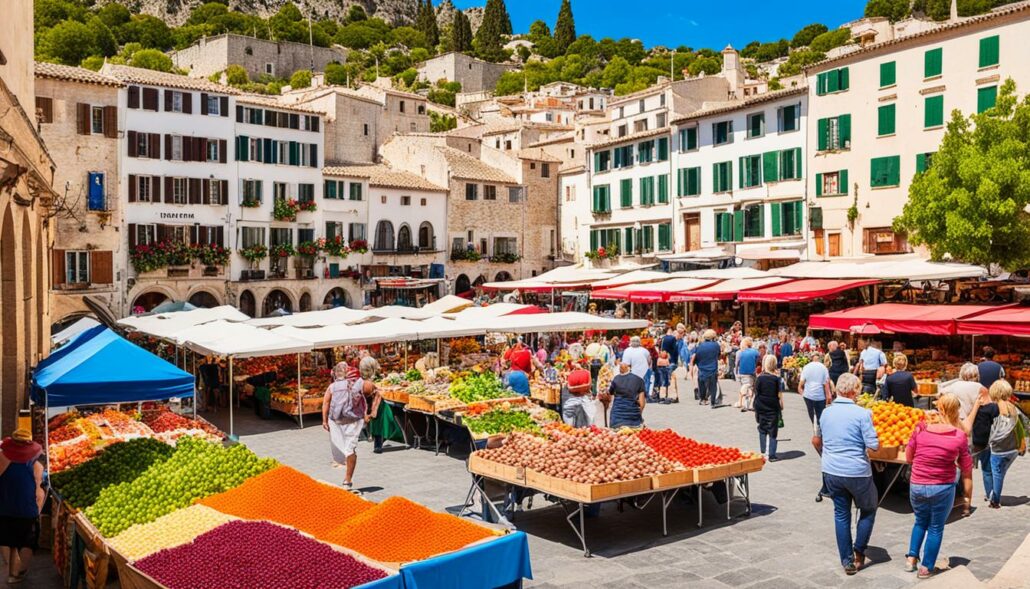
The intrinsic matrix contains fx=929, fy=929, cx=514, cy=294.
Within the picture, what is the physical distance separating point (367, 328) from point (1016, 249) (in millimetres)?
16640

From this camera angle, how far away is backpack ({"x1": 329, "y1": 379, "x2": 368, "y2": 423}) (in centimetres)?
1227

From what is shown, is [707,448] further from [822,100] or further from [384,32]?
[384,32]

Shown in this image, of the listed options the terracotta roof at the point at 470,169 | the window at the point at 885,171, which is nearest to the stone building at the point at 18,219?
the window at the point at 885,171

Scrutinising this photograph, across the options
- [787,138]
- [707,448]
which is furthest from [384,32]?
[707,448]

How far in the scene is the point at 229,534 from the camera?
7.66 m

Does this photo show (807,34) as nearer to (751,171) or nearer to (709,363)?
(751,171)

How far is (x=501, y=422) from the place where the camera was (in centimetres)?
1303

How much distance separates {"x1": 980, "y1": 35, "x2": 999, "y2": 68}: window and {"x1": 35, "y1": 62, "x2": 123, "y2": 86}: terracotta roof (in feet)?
105

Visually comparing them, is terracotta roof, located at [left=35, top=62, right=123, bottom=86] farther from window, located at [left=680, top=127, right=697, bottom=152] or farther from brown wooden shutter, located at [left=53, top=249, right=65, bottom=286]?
window, located at [left=680, top=127, right=697, bottom=152]

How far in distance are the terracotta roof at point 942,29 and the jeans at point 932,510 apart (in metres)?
24.4

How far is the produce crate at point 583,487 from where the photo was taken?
30.0ft

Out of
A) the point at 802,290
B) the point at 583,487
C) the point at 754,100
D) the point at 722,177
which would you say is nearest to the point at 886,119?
the point at 754,100

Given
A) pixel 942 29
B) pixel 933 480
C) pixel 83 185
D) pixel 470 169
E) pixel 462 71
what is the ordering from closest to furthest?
pixel 933 480, pixel 942 29, pixel 83 185, pixel 470 169, pixel 462 71

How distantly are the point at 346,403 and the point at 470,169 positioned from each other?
4167 centimetres
